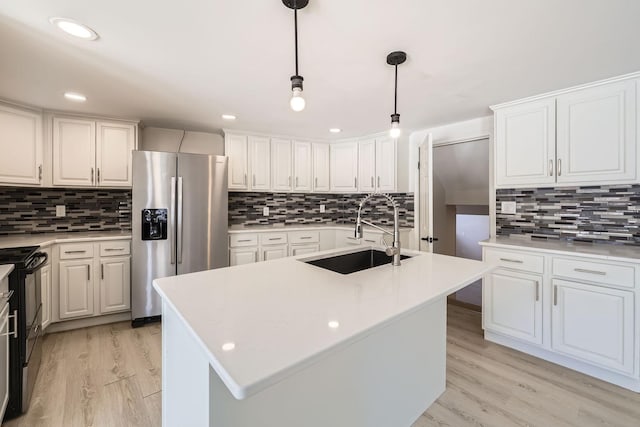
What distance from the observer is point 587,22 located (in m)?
1.43

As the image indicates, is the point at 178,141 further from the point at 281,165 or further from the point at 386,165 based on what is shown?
the point at 386,165

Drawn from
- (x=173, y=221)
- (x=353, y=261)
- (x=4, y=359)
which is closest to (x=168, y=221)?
(x=173, y=221)

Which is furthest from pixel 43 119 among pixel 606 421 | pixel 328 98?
pixel 606 421

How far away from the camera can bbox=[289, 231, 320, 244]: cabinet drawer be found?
3.84m

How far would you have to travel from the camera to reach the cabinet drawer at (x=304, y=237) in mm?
3838

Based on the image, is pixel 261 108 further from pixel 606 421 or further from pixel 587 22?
pixel 606 421

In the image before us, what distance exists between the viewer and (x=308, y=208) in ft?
14.9

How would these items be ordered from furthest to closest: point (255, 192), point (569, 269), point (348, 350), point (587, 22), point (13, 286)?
point (255, 192), point (569, 269), point (13, 286), point (587, 22), point (348, 350)

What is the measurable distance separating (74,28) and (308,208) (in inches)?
132

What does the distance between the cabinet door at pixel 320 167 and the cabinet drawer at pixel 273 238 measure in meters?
0.92

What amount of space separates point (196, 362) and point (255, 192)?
3.24 m

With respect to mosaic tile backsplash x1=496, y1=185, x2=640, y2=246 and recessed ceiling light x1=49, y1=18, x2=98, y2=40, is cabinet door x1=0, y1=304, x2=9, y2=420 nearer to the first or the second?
recessed ceiling light x1=49, y1=18, x2=98, y2=40

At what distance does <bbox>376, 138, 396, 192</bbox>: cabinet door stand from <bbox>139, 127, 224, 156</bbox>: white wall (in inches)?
82.8

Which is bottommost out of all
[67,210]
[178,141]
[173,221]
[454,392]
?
[454,392]
